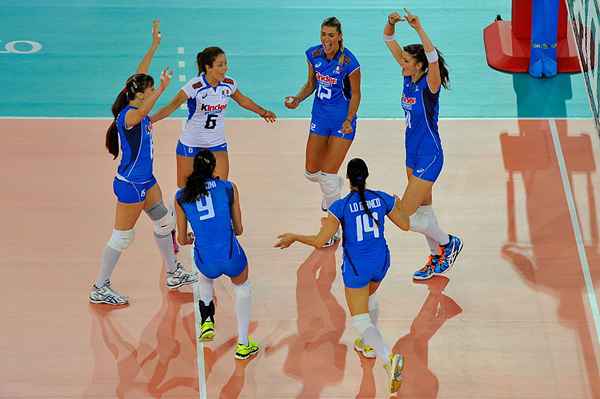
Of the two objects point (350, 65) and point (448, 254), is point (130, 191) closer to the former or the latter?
point (350, 65)

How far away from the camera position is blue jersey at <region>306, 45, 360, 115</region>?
10555 millimetres

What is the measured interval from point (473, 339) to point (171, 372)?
2.54m

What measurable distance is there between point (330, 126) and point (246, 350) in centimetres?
245

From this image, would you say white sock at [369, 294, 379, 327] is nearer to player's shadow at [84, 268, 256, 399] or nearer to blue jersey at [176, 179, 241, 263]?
player's shadow at [84, 268, 256, 399]

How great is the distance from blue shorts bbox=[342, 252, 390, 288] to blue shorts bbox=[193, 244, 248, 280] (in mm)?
829

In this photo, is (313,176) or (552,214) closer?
(313,176)

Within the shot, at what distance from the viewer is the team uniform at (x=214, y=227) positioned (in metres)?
8.89

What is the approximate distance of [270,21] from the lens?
51.9 feet

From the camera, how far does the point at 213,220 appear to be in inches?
351

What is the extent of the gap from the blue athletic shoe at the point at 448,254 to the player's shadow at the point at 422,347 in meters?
0.09

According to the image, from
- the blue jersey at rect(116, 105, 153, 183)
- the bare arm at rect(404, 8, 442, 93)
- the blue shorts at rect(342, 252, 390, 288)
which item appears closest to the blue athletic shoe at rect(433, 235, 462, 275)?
the bare arm at rect(404, 8, 442, 93)

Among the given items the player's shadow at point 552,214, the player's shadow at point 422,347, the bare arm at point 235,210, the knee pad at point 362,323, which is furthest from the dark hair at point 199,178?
the player's shadow at point 552,214

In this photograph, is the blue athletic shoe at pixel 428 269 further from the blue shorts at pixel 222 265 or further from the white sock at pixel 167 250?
the white sock at pixel 167 250

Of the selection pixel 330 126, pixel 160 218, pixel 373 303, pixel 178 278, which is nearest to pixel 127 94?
pixel 160 218
